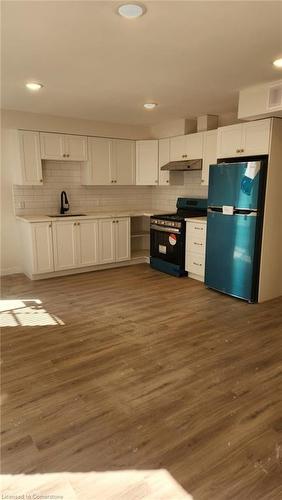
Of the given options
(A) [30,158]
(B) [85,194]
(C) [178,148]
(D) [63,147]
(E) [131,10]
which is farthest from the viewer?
(B) [85,194]

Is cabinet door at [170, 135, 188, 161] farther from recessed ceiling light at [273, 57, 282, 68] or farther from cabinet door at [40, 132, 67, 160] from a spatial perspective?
recessed ceiling light at [273, 57, 282, 68]

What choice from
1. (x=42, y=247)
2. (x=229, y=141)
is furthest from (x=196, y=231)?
(x=42, y=247)

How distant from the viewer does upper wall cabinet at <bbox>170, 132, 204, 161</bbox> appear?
194 inches

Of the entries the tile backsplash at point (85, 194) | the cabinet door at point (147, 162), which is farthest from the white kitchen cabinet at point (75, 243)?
the cabinet door at point (147, 162)

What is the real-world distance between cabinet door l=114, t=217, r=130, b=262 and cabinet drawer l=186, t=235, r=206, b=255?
47.9 inches

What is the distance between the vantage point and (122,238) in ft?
18.3

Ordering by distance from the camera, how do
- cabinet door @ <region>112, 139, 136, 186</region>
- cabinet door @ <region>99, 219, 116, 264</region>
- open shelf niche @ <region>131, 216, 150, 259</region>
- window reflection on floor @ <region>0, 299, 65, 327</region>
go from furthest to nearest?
open shelf niche @ <region>131, 216, 150, 259</region>
cabinet door @ <region>112, 139, 136, 186</region>
cabinet door @ <region>99, 219, 116, 264</region>
window reflection on floor @ <region>0, 299, 65, 327</region>

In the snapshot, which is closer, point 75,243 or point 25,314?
point 25,314

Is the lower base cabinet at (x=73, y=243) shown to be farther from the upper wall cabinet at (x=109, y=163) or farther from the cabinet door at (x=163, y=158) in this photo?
the cabinet door at (x=163, y=158)

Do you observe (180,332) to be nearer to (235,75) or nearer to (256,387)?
(256,387)

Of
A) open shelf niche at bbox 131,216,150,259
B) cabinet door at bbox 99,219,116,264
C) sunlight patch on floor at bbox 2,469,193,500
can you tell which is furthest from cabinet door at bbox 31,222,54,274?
sunlight patch on floor at bbox 2,469,193,500

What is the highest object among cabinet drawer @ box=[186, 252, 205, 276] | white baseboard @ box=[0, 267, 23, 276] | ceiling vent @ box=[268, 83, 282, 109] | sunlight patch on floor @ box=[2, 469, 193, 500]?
ceiling vent @ box=[268, 83, 282, 109]

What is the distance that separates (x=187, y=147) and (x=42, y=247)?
2753 mm

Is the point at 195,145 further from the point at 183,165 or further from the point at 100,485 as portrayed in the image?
the point at 100,485
